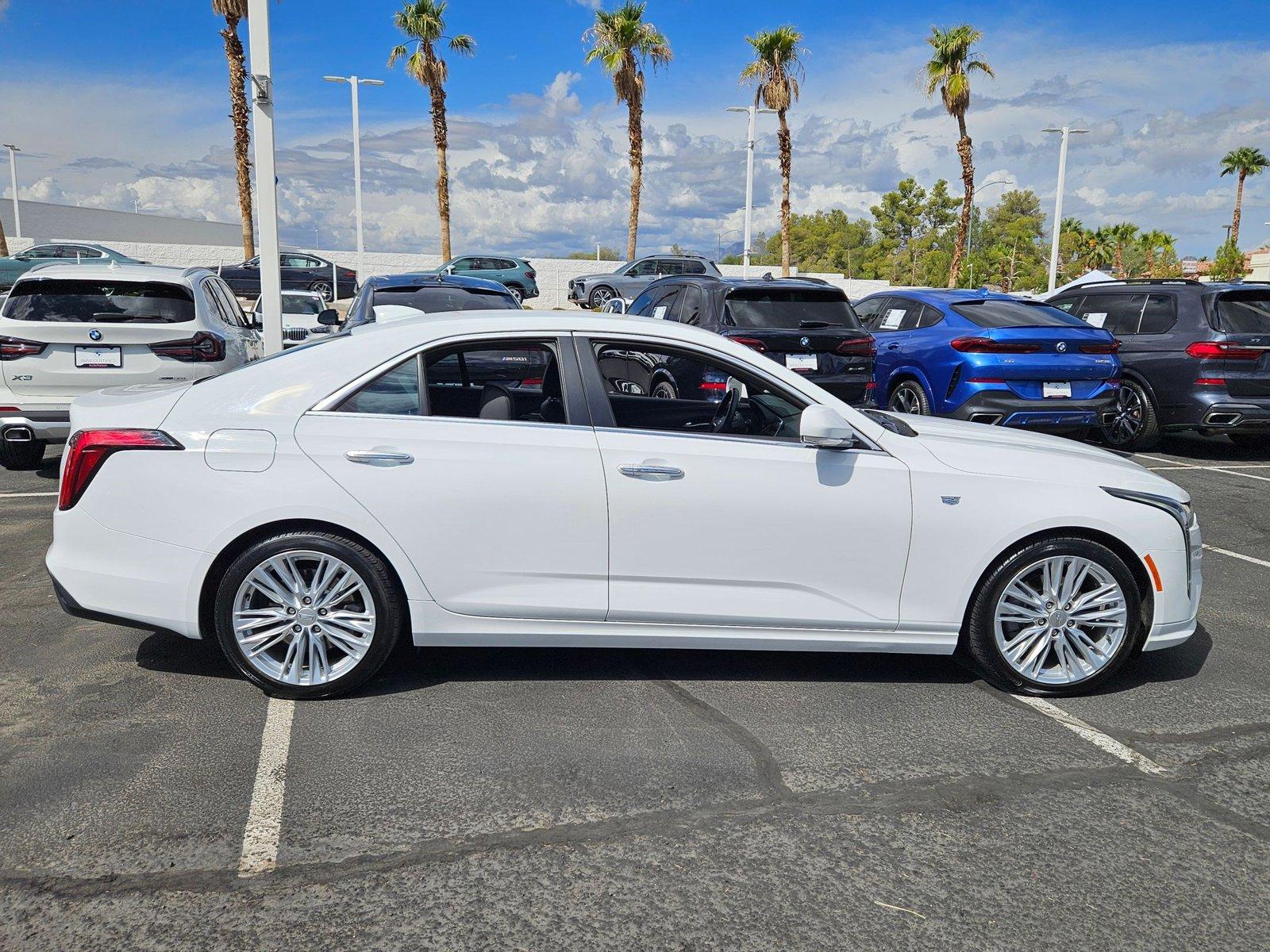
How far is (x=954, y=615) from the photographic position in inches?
170

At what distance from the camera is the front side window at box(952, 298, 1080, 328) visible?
10.0m

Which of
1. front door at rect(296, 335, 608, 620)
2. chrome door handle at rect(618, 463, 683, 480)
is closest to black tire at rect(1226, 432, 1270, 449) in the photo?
chrome door handle at rect(618, 463, 683, 480)

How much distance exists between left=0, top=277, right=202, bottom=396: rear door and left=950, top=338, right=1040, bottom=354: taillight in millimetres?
6783

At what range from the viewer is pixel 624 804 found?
11.2 feet

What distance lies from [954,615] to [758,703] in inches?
35.3

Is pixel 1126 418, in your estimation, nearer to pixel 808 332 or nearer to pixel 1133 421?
pixel 1133 421

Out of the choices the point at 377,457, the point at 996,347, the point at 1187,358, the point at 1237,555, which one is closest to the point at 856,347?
the point at 996,347

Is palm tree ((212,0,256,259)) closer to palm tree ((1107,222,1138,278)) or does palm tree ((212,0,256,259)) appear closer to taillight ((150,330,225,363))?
taillight ((150,330,225,363))

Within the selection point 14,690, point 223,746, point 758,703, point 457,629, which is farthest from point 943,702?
point 14,690

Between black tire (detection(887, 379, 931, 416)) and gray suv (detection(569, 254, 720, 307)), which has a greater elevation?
gray suv (detection(569, 254, 720, 307))

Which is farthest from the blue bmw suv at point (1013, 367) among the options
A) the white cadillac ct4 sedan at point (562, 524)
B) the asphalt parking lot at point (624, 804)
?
the white cadillac ct4 sedan at point (562, 524)

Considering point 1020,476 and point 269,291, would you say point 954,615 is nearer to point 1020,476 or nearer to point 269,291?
point 1020,476

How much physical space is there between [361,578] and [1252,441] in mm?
12016

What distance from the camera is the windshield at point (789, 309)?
9070 mm
